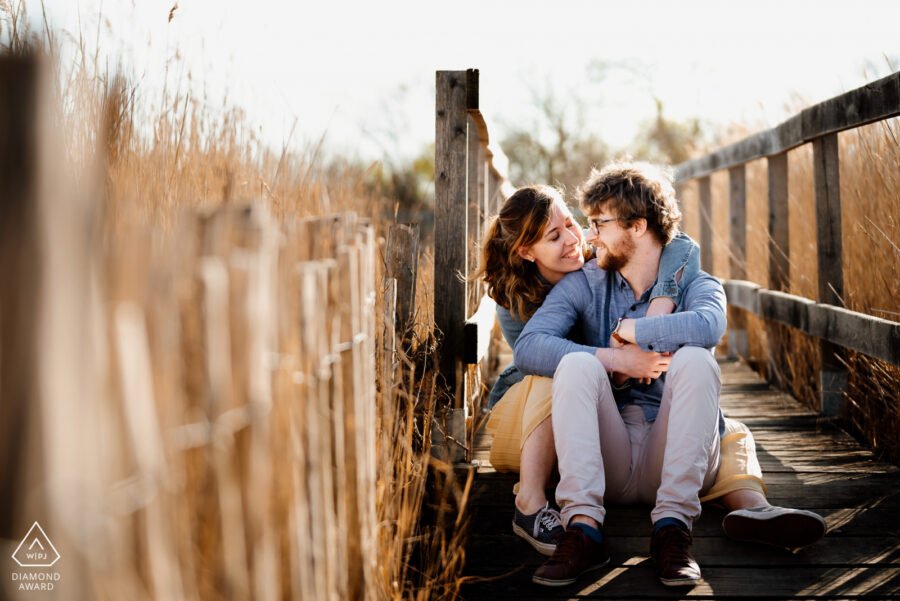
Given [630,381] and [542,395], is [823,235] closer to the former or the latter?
[630,381]

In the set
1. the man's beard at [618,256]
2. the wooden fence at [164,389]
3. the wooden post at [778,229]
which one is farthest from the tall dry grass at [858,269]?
the wooden fence at [164,389]

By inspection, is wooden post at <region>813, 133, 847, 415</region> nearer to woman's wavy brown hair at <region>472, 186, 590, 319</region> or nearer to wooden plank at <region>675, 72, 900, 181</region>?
wooden plank at <region>675, 72, 900, 181</region>

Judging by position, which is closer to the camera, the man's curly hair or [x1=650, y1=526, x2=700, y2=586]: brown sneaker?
[x1=650, y1=526, x2=700, y2=586]: brown sneaker

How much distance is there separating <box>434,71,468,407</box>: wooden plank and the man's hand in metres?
0.60

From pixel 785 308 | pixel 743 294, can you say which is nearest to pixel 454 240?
pixel 785 308

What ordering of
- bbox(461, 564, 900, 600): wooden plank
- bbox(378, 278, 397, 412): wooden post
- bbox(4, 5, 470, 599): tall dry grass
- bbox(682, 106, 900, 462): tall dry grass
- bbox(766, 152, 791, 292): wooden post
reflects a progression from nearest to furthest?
bbox(4, 5, 470, 599): tall dry grass
bbox(461, 564, 900, 600): wooden plank
bbox(378, 278, 397, 412): wooden post
bbox(682, 106, 900, 462): tall dry grass
bbox(766, 152, 791, 292): wooden post

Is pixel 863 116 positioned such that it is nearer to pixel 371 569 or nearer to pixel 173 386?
pixel 371 569

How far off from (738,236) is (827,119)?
84.2 inches

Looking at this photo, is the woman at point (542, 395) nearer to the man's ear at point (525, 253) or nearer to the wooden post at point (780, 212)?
the man's ear at point (525, 253)

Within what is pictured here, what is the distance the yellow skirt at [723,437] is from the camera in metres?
2.42

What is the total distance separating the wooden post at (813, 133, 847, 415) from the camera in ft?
11.1

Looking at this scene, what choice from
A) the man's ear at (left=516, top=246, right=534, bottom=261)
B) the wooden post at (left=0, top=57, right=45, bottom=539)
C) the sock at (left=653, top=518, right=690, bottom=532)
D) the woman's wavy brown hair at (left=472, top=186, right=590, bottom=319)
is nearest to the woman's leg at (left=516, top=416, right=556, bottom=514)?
the sock at (left=653, top=518, right=690, bottom=532)

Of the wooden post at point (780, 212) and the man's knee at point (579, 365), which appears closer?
the man's knee at point (579, 365)

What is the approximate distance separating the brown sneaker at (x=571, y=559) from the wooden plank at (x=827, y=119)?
5.54 feet
